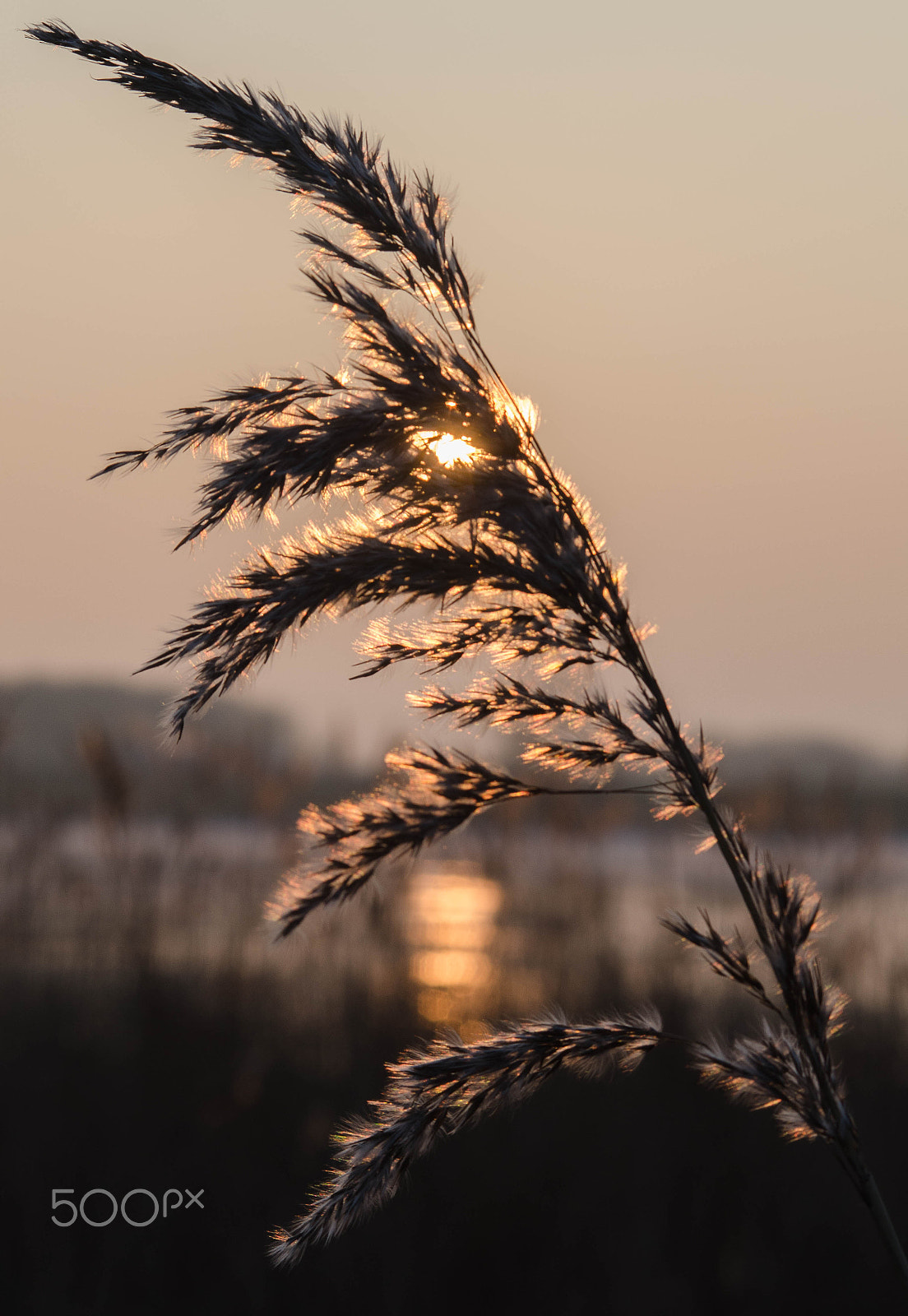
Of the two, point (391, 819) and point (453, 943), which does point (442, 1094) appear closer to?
point (391, 819)

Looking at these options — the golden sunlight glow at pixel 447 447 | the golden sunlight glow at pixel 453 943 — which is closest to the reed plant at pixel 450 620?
the golden sunlight glow at pixel 447 447

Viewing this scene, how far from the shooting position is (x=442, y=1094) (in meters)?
1.25

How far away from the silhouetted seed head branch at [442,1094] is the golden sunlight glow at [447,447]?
28.5 inches

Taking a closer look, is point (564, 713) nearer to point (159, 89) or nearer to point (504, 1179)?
point (159, 89)

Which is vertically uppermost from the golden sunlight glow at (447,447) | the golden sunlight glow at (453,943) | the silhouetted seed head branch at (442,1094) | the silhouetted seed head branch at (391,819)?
the golden sunlight glow at (447,447)

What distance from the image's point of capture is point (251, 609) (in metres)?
1.24

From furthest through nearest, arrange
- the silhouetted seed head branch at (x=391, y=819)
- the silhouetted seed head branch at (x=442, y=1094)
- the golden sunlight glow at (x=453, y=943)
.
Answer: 1. the golden sunlight glow at (x=453, y=943)
2. the silhouetted seed head branch at (x=442, y=1094)
3. the silhouetted seed head branch at (x=391, y=819)

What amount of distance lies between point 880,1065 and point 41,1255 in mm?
4566

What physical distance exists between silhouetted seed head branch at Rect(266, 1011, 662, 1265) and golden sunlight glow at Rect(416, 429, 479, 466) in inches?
28.5

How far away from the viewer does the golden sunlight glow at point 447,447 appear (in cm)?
125

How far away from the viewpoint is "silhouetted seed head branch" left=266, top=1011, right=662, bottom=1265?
123 centimetres

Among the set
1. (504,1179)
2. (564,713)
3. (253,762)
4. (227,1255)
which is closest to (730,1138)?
(504,1179)

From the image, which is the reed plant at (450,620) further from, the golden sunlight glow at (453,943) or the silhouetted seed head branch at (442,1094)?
the golden sunlight glow at (453,943)

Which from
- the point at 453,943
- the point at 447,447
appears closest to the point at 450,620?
the point at 447,447
